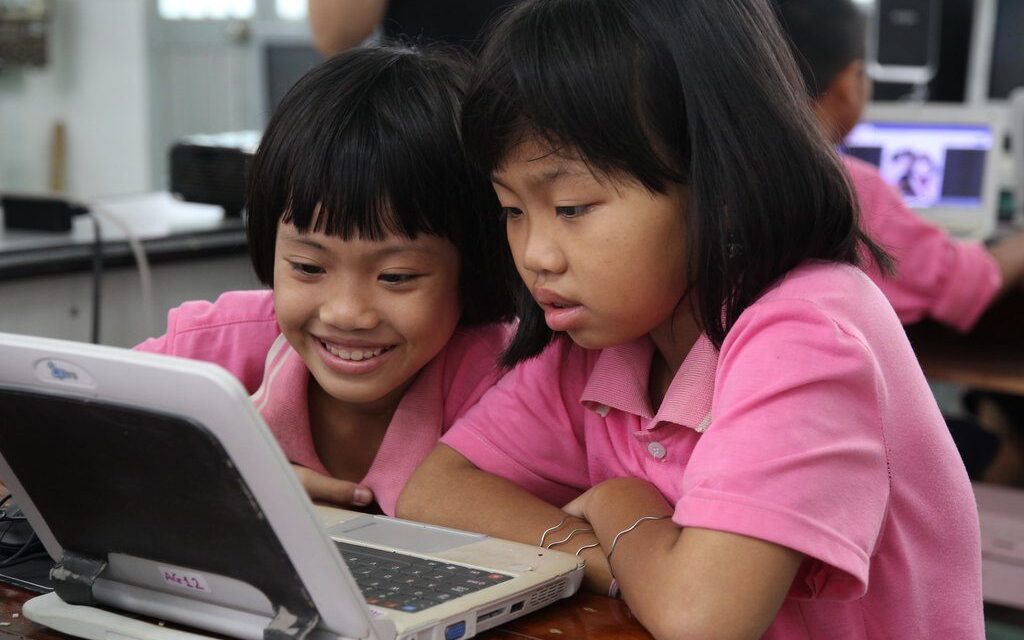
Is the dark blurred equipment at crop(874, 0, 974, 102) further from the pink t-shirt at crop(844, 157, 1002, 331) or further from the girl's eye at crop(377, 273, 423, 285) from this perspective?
the girl's eye at crop(377, 273, 423, 285)

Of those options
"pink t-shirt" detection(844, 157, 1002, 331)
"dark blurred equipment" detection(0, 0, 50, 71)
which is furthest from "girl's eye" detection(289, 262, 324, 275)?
"dark blurred equipment" detection(0, 0, 50, 71)

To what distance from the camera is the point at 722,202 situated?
791 mm

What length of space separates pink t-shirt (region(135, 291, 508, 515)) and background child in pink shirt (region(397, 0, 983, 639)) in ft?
0.67

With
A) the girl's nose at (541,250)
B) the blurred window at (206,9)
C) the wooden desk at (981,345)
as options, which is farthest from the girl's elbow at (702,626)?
the blurred window at (206,9)

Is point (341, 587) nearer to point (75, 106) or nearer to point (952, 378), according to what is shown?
point (952, 378)

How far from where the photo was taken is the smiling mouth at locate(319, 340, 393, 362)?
1036mm

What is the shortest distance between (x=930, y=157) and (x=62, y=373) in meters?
2.64

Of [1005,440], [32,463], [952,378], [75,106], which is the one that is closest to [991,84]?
[1005,440]

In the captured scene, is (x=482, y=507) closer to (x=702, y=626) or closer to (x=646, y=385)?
(x=646, y=385)

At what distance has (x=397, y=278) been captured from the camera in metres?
1.02

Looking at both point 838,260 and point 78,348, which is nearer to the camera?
point 78,348

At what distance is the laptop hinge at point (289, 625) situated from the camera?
0.67m

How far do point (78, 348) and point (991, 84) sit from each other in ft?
12.6

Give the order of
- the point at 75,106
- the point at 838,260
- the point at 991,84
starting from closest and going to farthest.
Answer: the point at 838,260, the point at 991,84, the point at 75,106
